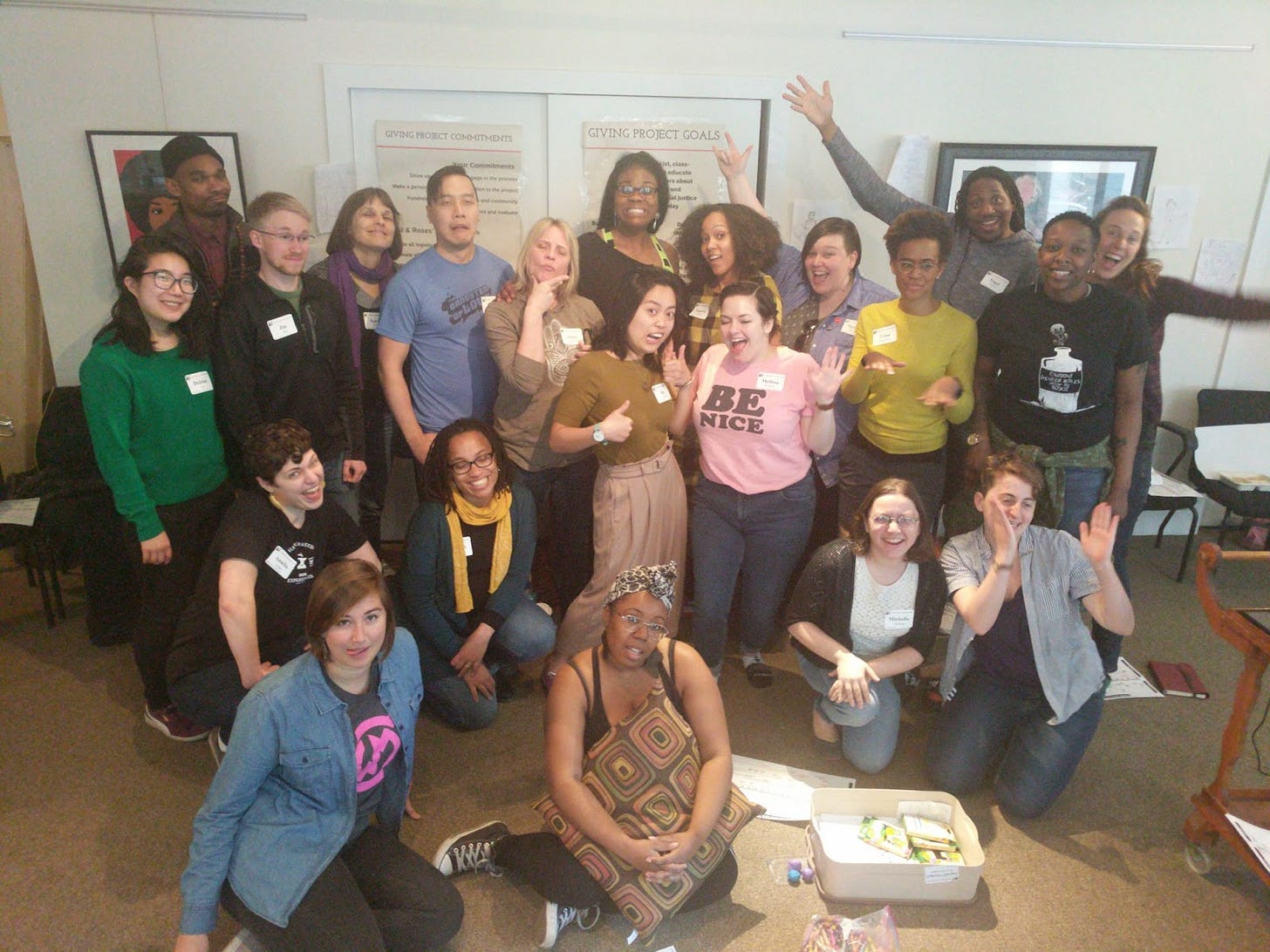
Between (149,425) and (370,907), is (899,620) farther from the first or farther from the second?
(149,425)

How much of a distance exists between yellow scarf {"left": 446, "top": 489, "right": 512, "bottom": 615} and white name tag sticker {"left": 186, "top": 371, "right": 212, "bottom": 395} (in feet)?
2.82

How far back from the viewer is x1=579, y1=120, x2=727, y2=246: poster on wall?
12.2ft

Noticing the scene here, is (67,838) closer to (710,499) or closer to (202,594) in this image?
(202,594)

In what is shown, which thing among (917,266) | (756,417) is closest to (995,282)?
(917,266)

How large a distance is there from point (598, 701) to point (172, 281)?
179 cm

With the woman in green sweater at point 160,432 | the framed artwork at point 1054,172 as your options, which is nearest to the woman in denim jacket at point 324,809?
the woman in green sweater at point 160,432

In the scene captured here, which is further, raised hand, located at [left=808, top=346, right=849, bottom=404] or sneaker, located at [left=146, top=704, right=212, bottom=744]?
sneaker, located at [left=146, top=704, right=212, bottom=744]

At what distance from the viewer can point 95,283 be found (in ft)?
11.8

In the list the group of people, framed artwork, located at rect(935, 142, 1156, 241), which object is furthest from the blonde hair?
framed artwork, located at rect(935, 142, 1156, 241)

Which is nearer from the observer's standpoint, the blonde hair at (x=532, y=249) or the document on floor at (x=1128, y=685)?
the blonde hair at (x=532, y=249)

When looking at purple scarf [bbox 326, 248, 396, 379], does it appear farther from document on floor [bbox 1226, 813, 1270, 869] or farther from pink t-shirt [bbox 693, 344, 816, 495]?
document on floor [bbox 1226, 813, 1270, 869]

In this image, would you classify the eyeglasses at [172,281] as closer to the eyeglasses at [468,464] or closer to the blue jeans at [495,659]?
the eyeglasses at [468,464]

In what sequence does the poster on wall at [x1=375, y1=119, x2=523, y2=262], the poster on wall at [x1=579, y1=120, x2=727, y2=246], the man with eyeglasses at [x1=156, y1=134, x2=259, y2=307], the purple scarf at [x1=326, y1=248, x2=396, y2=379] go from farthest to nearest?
the poster on wall at [x1=579, y1=120, x2=727, y2=246], the poster on wall at [x1=375, y1=119, x2=523, y2=262], the man with eyeglasses at [x1=156, y1=134, x2=259, y2=307], the purple scarf at [x1=326, y1=248, x2=396, y2=379]

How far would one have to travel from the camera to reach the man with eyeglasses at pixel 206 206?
131 inches
